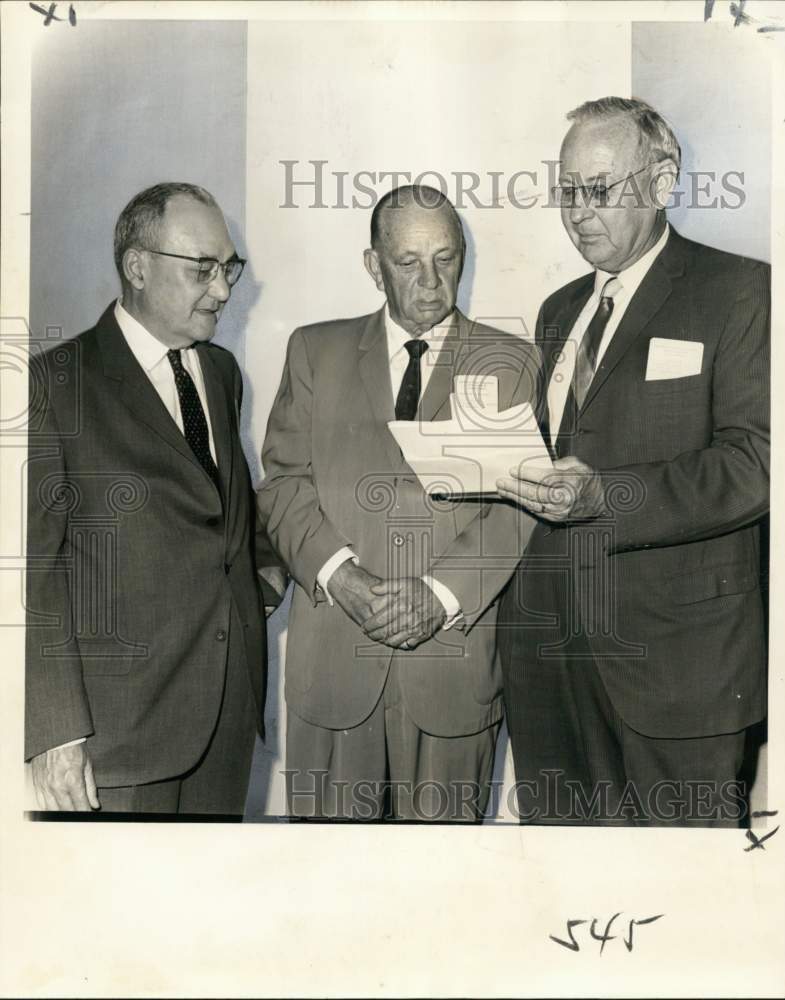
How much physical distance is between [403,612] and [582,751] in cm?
56

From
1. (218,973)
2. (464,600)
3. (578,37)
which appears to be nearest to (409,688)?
(464,600)

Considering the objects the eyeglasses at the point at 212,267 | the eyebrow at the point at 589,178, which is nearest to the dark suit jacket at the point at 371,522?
the eyeglasses at the point at 212,267

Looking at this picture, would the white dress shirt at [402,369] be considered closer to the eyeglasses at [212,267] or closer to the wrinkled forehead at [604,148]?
the eyeglasses at [212,267]

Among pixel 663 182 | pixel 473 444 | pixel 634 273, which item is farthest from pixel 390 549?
pixel 663 182

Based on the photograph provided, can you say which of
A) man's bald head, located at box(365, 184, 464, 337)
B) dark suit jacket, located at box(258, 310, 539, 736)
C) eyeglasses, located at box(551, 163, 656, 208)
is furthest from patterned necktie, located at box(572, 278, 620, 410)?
man's bald head, located at box(365, 184, 464, 337)

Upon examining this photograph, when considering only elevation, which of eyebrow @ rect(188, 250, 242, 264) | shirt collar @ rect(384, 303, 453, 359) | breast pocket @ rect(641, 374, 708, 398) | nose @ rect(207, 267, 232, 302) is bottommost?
breast pocket @ rect(641, 374, 708, 398)

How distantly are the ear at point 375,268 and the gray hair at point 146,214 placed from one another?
404mm

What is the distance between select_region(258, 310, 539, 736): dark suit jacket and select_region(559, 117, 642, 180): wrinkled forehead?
18.5 inches

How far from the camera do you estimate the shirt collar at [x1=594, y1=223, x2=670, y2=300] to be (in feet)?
9.39

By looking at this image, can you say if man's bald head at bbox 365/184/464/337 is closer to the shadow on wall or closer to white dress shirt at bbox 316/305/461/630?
white dress shirt at bbox 316/305/461/630

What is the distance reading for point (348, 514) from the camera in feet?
9.38

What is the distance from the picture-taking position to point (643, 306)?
285 centimetres

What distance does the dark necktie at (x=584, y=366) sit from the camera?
2.84m

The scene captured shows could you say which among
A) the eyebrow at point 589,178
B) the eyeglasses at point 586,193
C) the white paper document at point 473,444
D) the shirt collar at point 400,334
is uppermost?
the eyebrow at point 589,178
